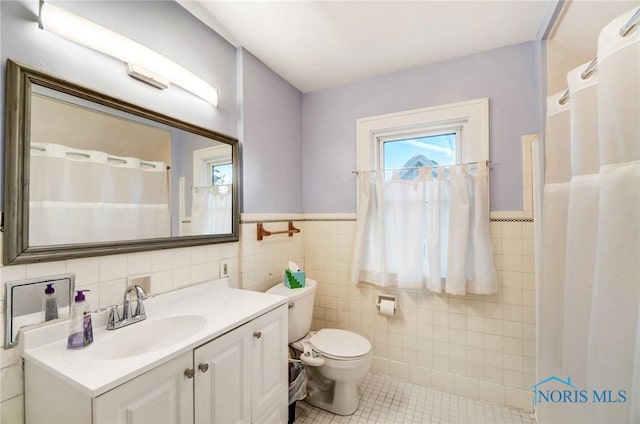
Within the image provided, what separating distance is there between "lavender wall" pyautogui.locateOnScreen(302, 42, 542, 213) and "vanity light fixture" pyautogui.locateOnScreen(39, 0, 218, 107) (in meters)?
1.07

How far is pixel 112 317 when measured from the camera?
108 centimetres

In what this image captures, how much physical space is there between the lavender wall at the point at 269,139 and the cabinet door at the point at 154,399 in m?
1.06

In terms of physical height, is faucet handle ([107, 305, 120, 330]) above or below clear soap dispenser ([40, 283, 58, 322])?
below

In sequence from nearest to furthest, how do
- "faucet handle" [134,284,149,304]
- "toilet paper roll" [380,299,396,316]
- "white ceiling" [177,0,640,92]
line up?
"faucet handle" [134,284,149,304], "white ceiling" [177,0,640,92], "toilet paper roll" [380,299,396,316]

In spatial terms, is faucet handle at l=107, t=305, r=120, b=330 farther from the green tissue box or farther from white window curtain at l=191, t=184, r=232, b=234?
the green tissue box

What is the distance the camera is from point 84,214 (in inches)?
42.3

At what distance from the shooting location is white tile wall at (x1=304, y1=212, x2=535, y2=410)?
1710 mm

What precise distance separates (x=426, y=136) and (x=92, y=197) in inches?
82.2

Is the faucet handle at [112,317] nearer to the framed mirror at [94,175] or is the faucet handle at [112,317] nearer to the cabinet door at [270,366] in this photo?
the framed mirror at [94,175]

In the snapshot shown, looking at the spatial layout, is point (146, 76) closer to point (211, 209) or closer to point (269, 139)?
point (211, 209)

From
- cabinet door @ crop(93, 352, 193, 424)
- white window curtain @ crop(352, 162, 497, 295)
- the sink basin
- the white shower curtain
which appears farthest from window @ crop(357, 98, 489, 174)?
cabinet door @ crop(93, 352, 193, 424)

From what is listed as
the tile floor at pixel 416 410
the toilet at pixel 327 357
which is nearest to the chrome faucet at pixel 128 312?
the toilet at pixel 327 357

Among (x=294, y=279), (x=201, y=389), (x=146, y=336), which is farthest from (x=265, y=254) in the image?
(x=201, y=389)

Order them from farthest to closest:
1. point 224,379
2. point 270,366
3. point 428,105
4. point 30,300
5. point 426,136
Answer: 1. point 426,136
2. point 428,105
3. point 270,366
4. point 224,379
5. point 30,300
